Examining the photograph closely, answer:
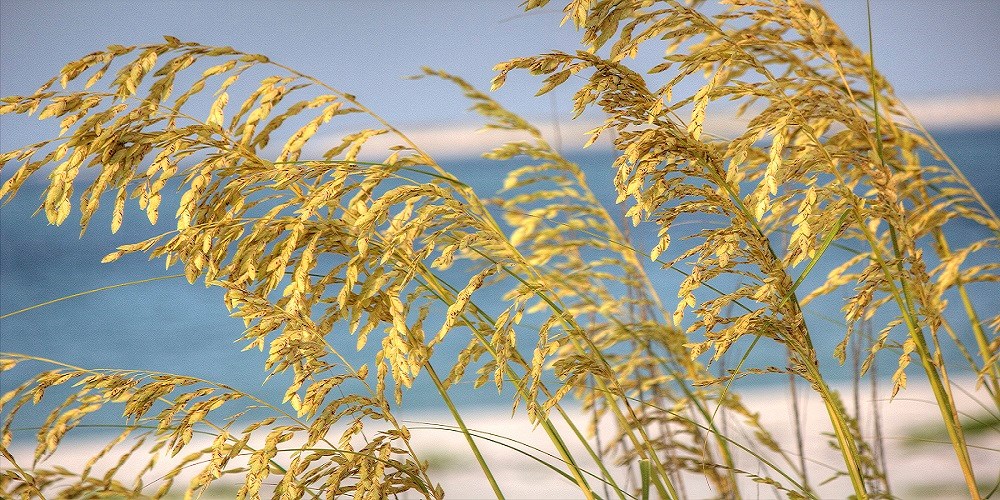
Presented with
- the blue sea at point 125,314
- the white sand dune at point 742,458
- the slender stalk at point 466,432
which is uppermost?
the blue sea at point 125,314

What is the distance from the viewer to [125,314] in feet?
13.2

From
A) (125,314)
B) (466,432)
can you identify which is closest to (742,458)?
(466,432)

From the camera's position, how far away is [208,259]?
0.84m

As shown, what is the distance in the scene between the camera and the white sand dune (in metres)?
2.64

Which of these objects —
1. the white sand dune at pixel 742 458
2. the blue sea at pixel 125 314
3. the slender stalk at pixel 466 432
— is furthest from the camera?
the blue sea at pixel 125 314

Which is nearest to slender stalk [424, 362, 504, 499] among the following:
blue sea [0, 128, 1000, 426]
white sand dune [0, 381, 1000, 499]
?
white sand dune [0, 381, 1000, 499]

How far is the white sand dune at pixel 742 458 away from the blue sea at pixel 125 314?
0.23 m

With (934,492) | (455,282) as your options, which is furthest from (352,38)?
(934,492)

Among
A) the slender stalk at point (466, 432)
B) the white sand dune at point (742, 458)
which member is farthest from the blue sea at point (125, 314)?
the slender stalk at point (466, 432)

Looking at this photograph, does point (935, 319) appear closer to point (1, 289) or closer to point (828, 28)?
point (828, 28)

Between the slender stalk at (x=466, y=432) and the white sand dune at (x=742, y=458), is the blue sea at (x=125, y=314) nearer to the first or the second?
the white sand dune at (x=742, y=458)

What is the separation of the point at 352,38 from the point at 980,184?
10.7 ft

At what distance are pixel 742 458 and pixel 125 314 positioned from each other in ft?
9.22

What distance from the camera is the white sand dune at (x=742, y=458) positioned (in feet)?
8.66
